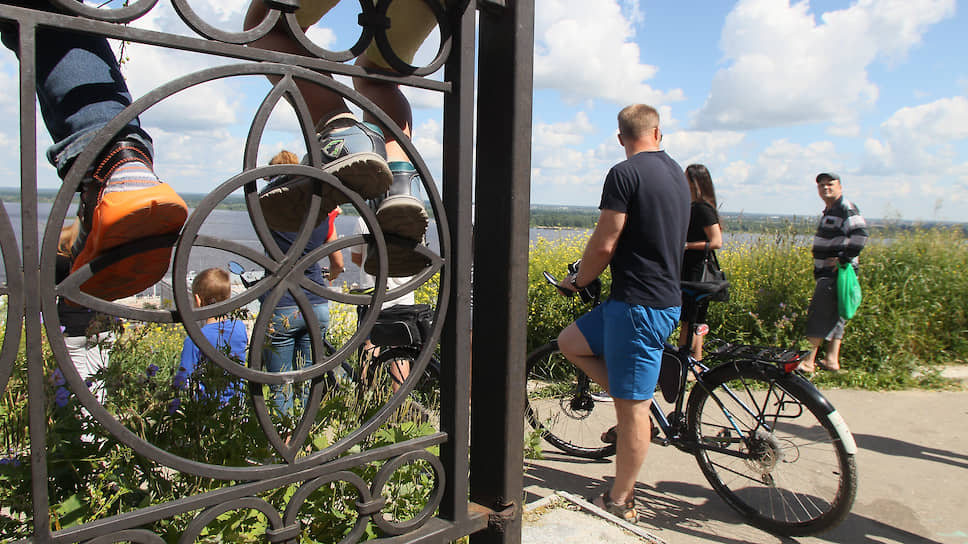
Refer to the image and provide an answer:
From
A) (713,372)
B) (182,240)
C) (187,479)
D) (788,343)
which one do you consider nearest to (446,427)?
(182,240)

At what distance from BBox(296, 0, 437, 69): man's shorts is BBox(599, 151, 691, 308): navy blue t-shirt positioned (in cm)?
175

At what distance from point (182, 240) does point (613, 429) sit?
3.41m

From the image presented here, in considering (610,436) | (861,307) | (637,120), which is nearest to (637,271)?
(637,120)

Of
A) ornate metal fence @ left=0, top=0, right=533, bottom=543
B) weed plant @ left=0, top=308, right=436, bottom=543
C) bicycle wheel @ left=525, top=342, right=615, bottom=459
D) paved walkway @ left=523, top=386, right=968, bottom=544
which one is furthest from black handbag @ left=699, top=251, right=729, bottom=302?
ornate metal fence @ left=0, top=0, right=533, bottom=543

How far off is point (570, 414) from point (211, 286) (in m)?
2.35

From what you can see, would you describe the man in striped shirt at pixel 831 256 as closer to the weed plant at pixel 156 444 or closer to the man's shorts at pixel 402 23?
the weed plant at pixel 156 444

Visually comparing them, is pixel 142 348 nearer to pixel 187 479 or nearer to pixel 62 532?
pixel 187 479

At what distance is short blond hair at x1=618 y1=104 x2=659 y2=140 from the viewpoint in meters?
3.32

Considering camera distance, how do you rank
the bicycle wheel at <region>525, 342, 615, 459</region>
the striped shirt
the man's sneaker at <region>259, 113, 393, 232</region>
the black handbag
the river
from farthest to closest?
the striped shirt, the black handbag, the bicycle wheel at <region>525, 342, 615, 459</region>, the river, the man's sneaker at <region>259, 113, 393, 232</region>

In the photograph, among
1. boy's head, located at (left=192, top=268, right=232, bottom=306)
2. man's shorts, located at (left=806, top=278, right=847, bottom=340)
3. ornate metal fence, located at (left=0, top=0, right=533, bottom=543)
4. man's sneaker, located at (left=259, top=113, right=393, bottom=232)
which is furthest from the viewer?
man's shorts, located at (left=806, top=278, right=847, bottom=340)

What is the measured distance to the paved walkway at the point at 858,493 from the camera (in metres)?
3.34

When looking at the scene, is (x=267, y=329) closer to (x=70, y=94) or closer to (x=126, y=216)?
(x=126, y=216)

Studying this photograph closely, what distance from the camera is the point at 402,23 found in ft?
4.97

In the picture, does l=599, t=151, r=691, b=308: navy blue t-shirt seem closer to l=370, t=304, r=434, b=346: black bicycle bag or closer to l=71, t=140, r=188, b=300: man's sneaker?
l=370, t=304, r=434, b=346: black bicycle bag
